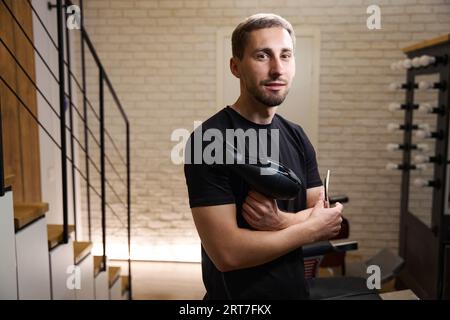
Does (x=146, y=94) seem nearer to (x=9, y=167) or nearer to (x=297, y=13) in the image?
(x=297, y=13)

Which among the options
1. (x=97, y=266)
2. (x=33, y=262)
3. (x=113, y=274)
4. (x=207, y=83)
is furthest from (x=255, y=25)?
(x=113, y=274)

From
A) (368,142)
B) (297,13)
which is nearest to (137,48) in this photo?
(297,13)

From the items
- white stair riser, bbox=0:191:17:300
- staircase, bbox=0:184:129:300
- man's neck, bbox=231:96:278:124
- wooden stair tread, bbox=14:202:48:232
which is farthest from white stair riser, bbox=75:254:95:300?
man's neck, bbox=231:96:278:124

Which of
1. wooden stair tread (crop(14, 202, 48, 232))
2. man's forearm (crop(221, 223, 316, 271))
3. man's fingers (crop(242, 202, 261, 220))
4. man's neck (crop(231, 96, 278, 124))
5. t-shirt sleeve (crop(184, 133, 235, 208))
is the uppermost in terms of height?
man's neck (crop(231, 96, 278, 124))

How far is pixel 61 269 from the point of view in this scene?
1704 millimetres

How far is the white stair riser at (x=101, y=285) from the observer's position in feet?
6.62

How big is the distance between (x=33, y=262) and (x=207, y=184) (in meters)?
1.04

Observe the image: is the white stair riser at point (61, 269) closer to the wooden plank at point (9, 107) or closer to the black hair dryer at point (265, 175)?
the wooden plank at point (9, 107)

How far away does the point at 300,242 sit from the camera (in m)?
0.78

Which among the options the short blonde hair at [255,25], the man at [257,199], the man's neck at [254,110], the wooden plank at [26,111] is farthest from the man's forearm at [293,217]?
the wooden plank at [26,111]

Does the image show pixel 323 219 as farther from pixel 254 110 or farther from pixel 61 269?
pixel 61 269

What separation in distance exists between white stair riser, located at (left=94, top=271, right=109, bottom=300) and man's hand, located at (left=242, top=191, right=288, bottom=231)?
147cm

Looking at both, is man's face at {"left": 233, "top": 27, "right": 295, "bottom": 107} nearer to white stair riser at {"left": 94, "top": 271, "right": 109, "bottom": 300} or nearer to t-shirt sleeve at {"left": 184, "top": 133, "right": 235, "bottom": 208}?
t-shirt sleeve at {"left": 184, "top": 133, "right": 235, "bottom": 208}

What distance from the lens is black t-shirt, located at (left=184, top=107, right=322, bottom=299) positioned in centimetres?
71
